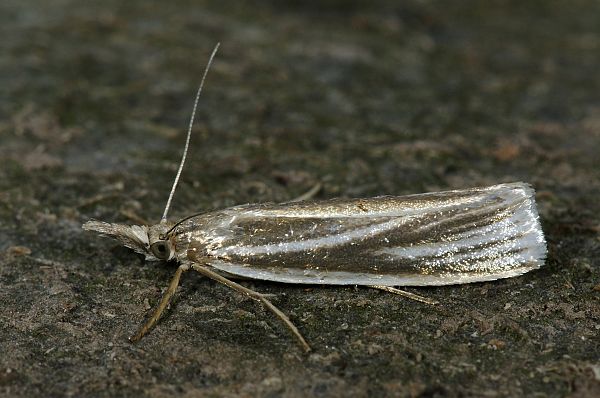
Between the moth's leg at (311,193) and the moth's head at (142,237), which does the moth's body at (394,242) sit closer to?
the moth's head at (142,237)

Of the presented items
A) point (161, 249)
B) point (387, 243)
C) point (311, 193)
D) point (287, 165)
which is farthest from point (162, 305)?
point (287, 165)

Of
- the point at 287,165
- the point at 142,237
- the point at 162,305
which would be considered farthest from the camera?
the point at 287,165

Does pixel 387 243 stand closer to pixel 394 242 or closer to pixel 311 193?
pixel 394 242

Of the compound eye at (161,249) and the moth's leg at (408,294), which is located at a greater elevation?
the moth's leg at (408,294)

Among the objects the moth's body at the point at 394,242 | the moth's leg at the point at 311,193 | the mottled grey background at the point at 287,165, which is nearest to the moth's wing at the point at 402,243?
the moth's body at the point at 394,242

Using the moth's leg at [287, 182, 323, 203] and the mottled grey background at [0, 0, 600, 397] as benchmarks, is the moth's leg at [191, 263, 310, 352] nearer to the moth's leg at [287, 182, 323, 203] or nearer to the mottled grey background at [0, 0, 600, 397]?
the mottled grey background at [0, 0, 600, 397]

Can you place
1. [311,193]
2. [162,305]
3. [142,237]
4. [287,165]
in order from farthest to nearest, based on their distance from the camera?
[287,165], [311,193], [142,237], [162,305]

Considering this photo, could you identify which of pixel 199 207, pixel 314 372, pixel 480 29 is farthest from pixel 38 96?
pixel 480 29

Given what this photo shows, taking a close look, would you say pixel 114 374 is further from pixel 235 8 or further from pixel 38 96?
pixel 235 8
